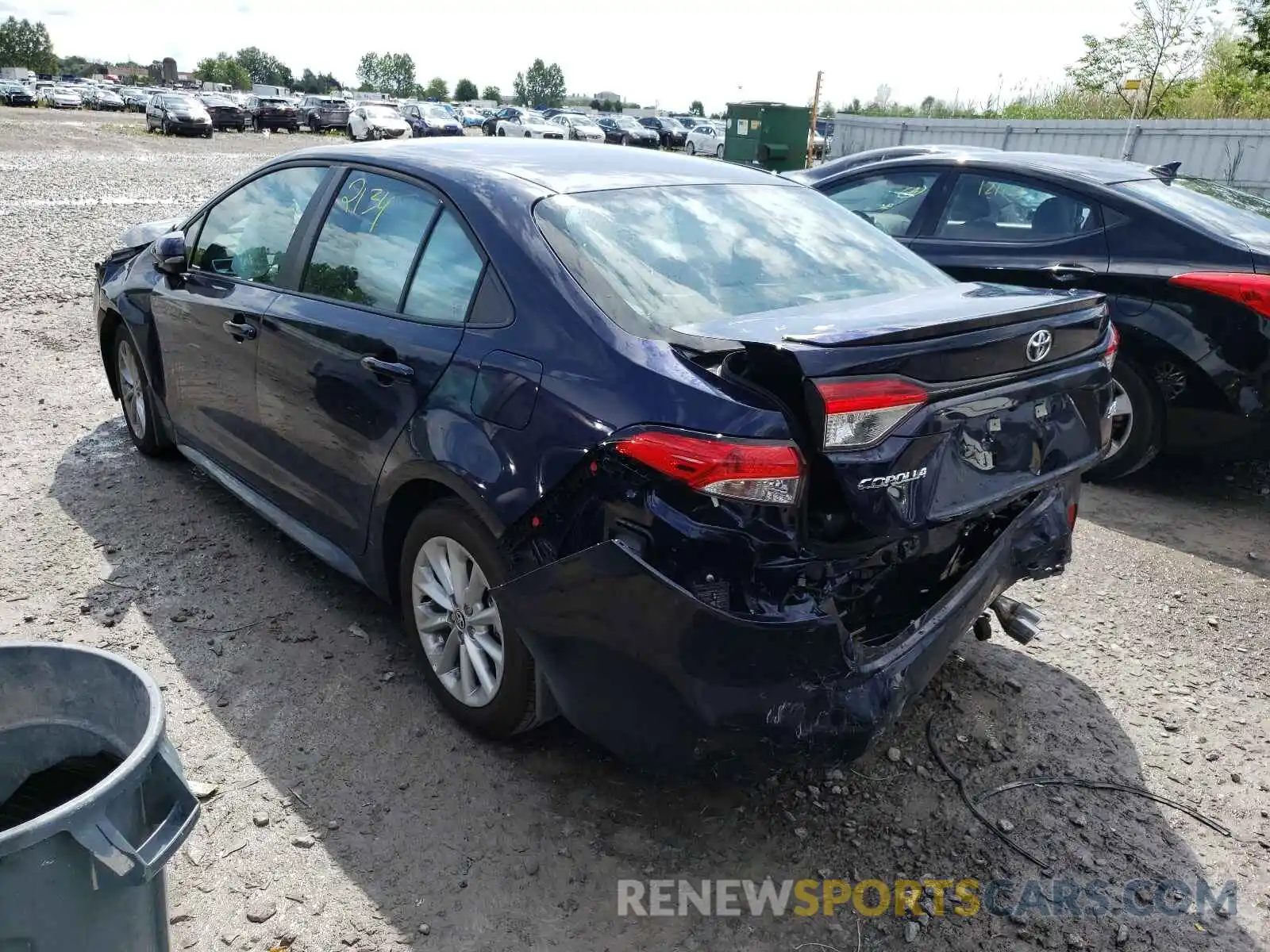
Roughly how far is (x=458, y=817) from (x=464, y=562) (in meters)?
0.73

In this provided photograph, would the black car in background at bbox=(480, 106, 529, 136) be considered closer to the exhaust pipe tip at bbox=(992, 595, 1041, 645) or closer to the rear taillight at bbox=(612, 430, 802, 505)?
the exhaust pipe tip at bbox=(992, 595, 1041, 645)

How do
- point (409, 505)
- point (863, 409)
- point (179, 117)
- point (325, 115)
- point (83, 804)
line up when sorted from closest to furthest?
point (83, 804) < point (863, 409) < point (409, 505) < point (179, 117) < point (325, 115)

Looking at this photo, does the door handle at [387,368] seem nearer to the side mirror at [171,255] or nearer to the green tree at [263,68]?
the side mirror at [171,255]

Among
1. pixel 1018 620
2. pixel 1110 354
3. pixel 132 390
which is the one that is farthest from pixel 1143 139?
pixel 132 390

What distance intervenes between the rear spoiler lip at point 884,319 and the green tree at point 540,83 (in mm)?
134678

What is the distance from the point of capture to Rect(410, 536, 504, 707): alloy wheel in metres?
2.91

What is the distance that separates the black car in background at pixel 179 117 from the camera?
3725cm

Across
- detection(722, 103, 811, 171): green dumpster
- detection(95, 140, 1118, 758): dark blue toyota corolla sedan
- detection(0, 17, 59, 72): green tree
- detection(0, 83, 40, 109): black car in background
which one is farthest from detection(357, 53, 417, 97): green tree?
detection(95, 140, 1118, 758): dark blue toyota corolla sedan

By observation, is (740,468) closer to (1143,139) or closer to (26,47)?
(1143,139)

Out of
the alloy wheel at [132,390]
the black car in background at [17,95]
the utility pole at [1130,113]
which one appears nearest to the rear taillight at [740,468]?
the alloy wheel at [132,390]

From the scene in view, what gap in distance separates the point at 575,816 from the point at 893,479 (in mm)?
1334

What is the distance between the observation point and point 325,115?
150ft

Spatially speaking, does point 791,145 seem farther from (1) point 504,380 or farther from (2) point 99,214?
(1) point 504,380

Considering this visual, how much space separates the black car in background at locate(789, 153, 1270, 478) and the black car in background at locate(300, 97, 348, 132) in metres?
44.8
